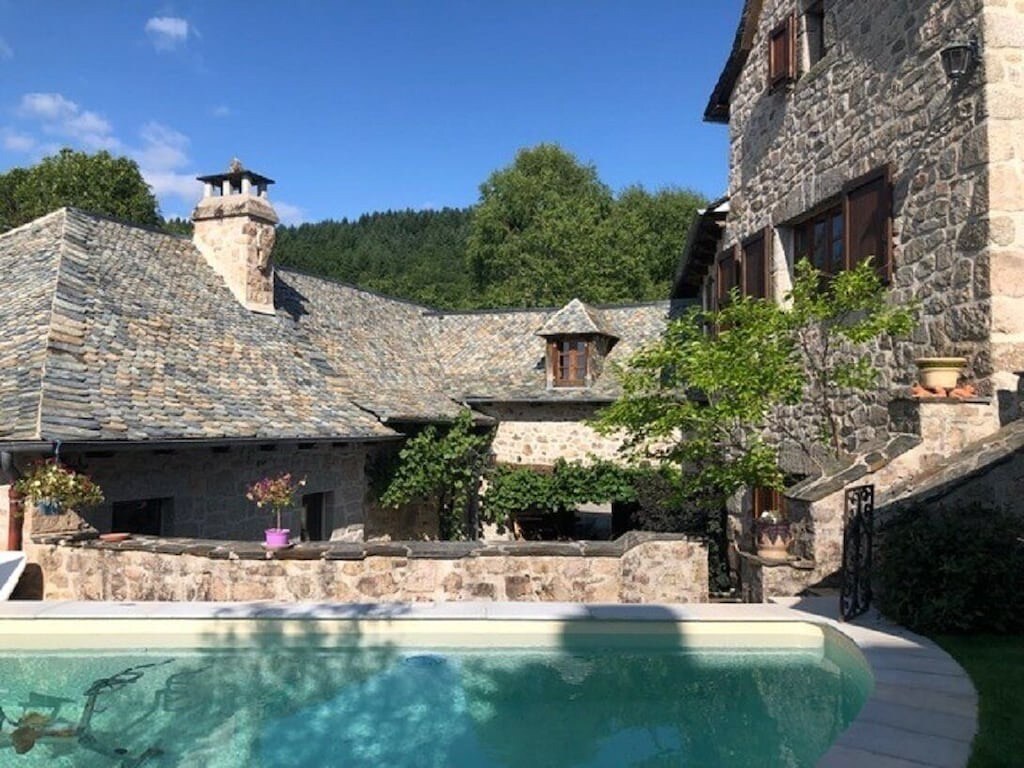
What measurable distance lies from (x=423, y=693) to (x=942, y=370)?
6.25 meters

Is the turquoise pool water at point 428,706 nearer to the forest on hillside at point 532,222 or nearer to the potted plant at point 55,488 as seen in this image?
the potted plant at point 55,488

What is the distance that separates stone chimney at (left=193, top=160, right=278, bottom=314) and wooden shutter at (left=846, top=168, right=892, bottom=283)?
11414mm

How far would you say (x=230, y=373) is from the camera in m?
13.5

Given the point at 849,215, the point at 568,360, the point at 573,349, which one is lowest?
the point at 568,360

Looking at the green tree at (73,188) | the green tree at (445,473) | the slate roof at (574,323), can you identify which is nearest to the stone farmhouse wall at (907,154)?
the slate roof at (574,323)

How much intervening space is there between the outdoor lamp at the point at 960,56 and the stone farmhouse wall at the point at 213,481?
10.4m

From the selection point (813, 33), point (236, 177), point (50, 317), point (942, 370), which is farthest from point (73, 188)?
point (942, 370)

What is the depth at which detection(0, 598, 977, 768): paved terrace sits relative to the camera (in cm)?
459

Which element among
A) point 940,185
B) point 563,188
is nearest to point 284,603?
point 940,185

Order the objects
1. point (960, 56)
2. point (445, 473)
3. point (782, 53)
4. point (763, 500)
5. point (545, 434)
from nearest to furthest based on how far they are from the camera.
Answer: point (960, 56) → point (782, 53) → point (763, 500) → point (445, 473) → point (545, 434)

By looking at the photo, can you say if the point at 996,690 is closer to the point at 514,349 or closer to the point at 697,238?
the point at 697,238

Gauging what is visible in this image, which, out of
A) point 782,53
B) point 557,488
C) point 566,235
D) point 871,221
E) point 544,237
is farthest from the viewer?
point 544,237

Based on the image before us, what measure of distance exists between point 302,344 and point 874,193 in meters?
11.1

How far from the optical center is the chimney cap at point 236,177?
54.1ft
